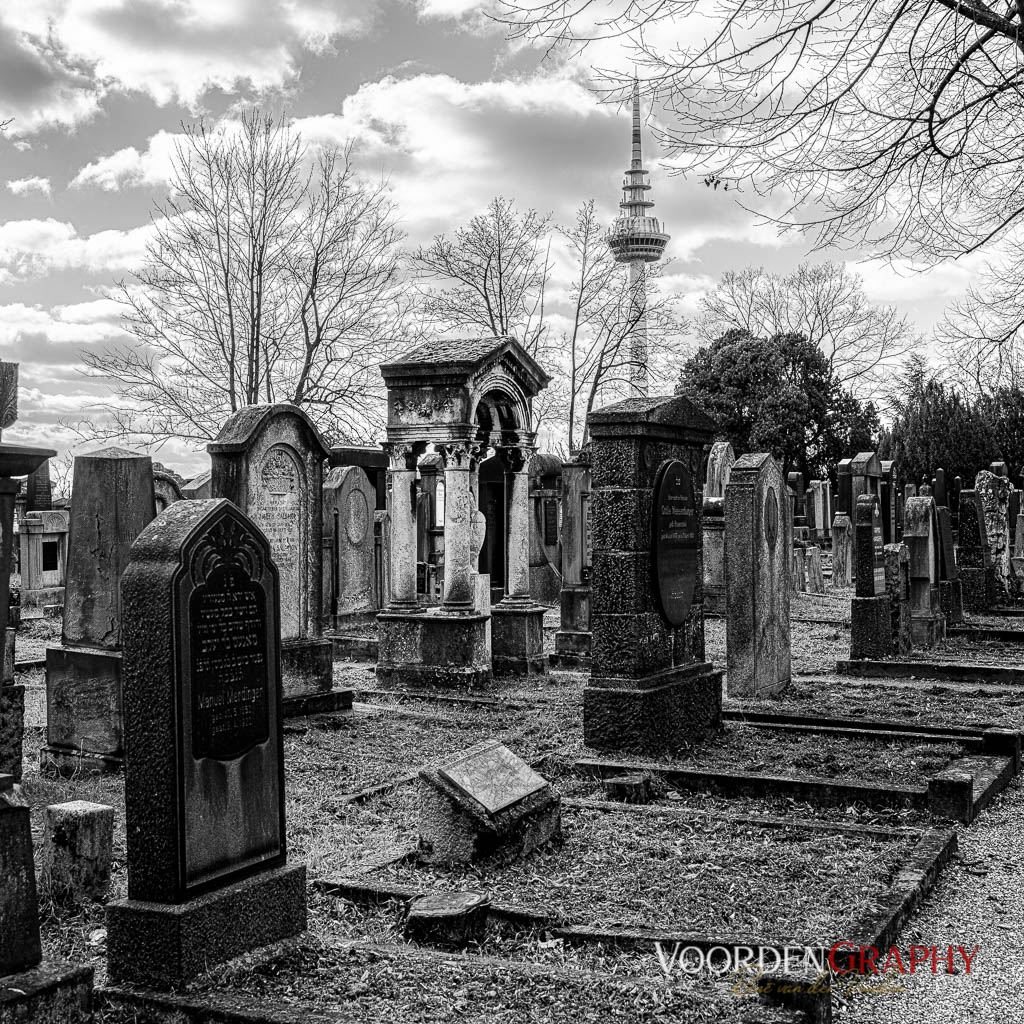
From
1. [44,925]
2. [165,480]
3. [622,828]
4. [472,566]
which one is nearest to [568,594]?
[472,566]

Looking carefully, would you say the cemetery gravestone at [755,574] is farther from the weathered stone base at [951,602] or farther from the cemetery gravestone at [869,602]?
the weathered stone base at [951,602]

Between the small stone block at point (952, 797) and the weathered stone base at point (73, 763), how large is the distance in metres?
5.33

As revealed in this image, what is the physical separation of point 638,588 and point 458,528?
404 cm

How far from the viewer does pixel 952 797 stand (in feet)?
20.8

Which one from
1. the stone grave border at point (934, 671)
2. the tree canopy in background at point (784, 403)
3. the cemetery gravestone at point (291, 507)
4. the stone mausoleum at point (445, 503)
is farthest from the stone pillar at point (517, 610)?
the tree canopy in background at point (784, 403)

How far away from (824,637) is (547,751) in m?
8.14

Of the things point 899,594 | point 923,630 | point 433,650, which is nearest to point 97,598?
point 433,650

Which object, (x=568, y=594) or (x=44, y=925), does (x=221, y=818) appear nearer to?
(x=44, y=925)

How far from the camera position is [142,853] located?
3990 millimetres

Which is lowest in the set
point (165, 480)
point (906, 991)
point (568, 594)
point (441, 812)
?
point (906, 991)

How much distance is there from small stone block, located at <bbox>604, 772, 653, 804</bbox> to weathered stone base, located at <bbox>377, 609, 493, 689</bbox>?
4.58m

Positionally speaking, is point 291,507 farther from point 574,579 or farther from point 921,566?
point 921,566

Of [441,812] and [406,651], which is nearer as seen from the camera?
[441,812]

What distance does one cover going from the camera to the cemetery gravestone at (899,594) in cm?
1280
